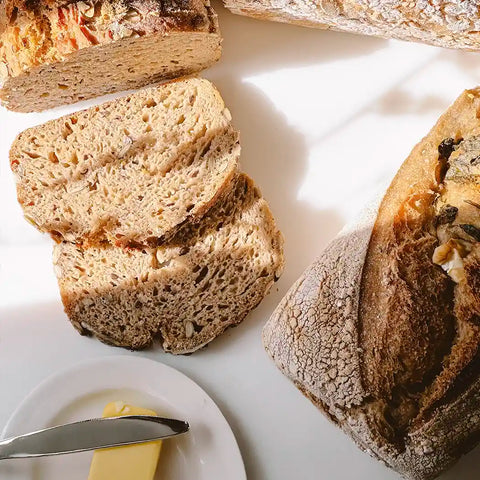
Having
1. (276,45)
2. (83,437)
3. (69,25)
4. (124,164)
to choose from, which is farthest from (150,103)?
(83,437)

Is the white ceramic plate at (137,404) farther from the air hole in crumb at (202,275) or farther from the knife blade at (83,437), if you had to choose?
the air hole in crumb at (202,275)

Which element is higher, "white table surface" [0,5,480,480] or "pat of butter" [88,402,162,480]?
"white table surface" [0,5,480,480]

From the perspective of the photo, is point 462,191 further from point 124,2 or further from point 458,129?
point 124,2

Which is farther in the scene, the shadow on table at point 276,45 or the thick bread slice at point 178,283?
the shadow on table at point 276,45

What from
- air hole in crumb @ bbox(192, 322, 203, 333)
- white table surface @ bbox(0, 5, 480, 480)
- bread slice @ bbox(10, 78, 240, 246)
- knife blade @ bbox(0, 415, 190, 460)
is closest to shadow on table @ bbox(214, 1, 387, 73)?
white table surface @ bbox(0, 5, 480, 480)

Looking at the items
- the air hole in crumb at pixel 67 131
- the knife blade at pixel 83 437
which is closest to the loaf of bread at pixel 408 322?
the knife blade at pixel 83 437

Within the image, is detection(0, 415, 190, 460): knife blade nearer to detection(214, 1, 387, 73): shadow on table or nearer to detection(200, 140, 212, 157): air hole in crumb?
detection(200, 140, 212, 157): air hole in crumb

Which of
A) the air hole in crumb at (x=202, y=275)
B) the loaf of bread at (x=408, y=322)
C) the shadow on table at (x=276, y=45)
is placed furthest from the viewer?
the shadow on table at (x=276, y=45)
